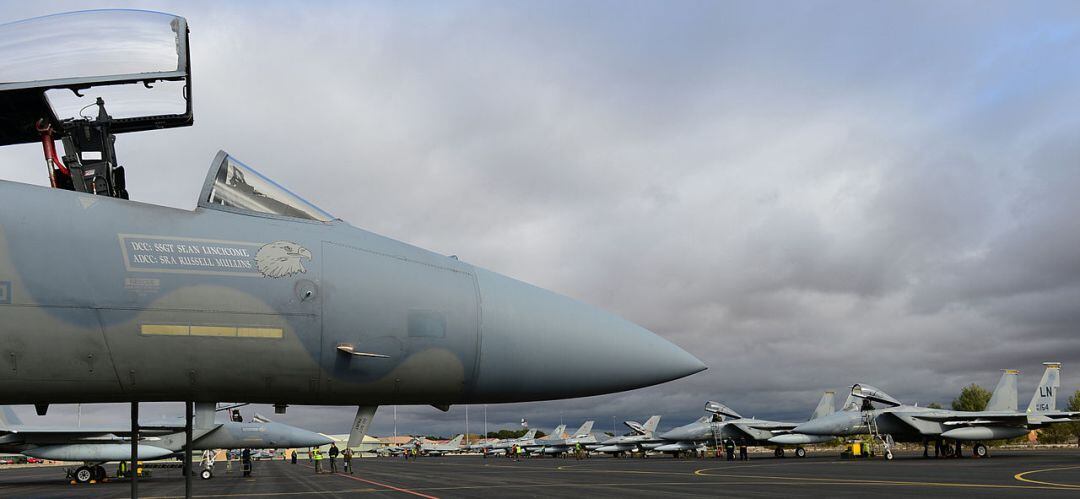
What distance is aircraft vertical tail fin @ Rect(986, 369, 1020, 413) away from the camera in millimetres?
44000

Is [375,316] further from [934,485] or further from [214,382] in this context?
[934,485]

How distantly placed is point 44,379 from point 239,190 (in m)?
1.65

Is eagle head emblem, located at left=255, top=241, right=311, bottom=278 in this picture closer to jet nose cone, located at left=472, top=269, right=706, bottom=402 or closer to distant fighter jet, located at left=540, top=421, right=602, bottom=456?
jet nose cone, located at left=472, top=269, right=706, bottom=402

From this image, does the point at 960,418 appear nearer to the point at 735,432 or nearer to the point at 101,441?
the point at 735,432

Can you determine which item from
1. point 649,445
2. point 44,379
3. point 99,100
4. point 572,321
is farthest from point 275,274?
point 649,445

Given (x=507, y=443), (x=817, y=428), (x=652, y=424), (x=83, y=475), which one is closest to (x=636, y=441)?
(x=652, y=424)

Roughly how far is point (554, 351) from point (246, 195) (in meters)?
2.43

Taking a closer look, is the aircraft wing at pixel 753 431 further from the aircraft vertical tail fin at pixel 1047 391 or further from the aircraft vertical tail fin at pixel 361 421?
the aircraft vertical tail fin at pixel 361 421

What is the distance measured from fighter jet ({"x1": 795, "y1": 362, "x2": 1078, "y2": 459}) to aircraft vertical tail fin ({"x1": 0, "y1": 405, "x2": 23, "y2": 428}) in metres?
42.4

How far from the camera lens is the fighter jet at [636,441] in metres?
62.8

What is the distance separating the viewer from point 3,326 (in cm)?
427

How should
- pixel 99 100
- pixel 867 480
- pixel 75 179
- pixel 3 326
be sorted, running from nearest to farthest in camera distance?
pixel 3 326 → pixel 75 179 → pixel 99 100 → pixel 867 480

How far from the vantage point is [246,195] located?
5.07 metres

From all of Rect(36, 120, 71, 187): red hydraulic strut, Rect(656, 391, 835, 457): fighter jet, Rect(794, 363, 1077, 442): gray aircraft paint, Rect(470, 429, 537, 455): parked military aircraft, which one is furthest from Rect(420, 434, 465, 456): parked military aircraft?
Rect(36, 120, 71, 187): red hydraulic strut
